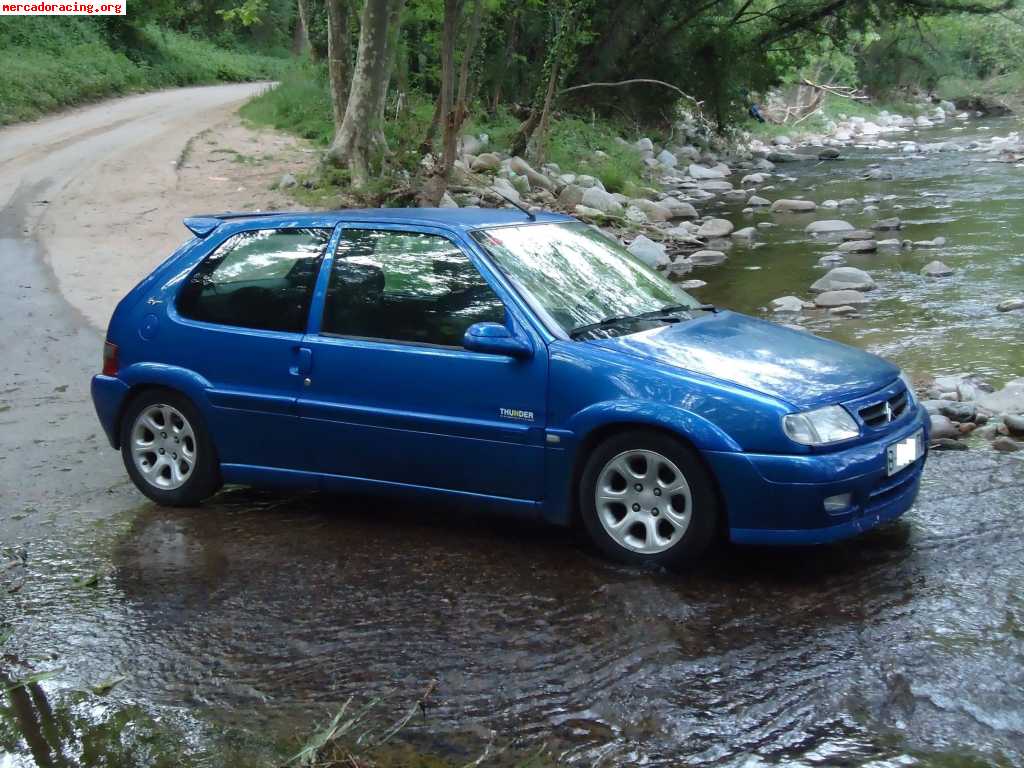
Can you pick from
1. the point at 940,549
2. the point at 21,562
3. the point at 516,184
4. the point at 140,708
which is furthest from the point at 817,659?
the point at 516,184

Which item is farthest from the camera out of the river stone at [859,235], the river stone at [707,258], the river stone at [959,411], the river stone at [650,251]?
the river stone at [859,235]

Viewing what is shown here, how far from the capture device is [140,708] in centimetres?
400

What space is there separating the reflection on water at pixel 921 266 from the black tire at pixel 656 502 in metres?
5.80

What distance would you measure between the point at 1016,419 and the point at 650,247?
30.8 ft

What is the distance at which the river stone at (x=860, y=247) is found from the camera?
17.3 meters

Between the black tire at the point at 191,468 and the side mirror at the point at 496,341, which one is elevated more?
the side mirror at the point at 496,341

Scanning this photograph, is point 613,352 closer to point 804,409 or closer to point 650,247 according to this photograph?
point 804,409

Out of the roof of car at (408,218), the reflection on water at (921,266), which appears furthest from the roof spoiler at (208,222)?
the reflection on water at (921,266)

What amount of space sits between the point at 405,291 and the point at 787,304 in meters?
8.35

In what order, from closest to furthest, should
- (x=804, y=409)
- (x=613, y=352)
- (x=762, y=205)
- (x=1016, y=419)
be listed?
(x=804, y=409) → (x=613, y=352) → (x=1016, y=419) → (x=762, y=205)

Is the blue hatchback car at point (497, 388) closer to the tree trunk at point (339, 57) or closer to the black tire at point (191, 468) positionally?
the black tire at point (191, 468)

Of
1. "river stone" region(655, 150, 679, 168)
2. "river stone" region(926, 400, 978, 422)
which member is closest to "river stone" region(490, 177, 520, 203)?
"river stone" region(655, 150, 679, 168)

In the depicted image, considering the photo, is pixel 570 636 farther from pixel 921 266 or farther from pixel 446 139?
pixel 921 266

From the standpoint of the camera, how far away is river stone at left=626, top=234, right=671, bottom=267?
16.5m
